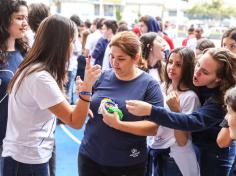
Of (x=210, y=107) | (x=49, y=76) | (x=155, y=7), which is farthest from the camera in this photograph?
(x=155, y=7)

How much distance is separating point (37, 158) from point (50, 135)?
0.12m

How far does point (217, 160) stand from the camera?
162 cm

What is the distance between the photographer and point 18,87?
55.3 inches

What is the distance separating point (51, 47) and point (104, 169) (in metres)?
0.64

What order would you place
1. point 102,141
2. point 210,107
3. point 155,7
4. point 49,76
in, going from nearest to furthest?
point 49,76 < point 210,107 < point 102,141 < point 155,7

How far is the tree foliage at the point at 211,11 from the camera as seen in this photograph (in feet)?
34.0

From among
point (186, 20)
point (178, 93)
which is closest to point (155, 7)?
point (186, 20)

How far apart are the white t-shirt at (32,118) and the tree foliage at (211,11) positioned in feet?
31.6

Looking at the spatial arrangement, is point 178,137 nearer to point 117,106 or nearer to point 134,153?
point 134,153

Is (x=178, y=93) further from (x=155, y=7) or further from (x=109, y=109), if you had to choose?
(x=155, y=7)

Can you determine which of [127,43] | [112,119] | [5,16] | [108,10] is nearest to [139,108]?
[112,119]

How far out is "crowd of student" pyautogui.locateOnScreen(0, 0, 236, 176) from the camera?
1.44 metres

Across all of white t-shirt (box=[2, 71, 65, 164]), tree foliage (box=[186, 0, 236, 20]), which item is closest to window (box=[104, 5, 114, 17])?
tree foliage (box=[186, 0, 236, 20])

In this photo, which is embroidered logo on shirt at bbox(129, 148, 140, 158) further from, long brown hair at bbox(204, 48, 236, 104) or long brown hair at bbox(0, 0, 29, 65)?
long brown hair at bbox(0, 0, 29, 65)
